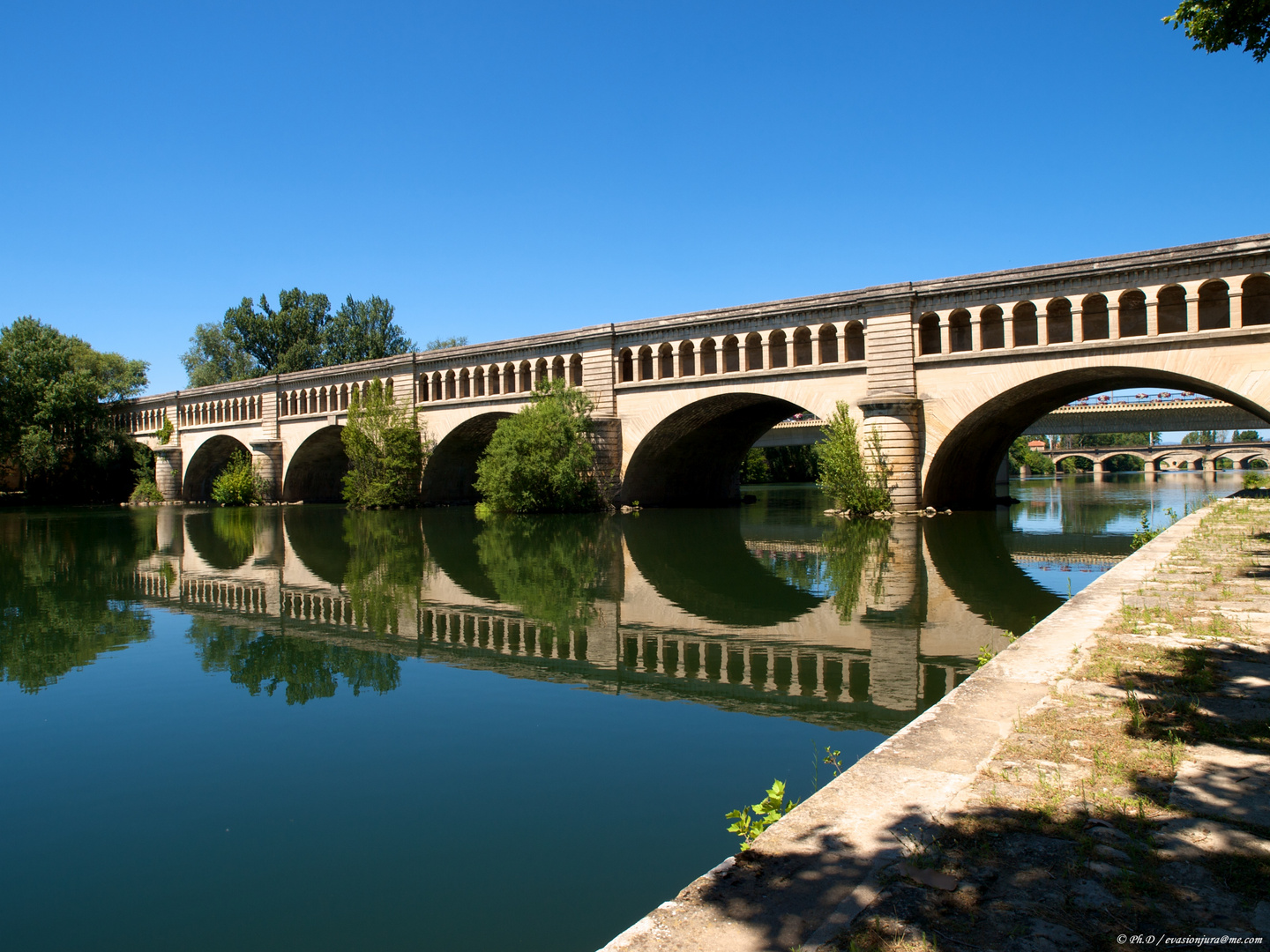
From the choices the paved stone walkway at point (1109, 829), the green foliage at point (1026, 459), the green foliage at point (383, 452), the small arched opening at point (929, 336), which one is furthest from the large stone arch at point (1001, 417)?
the green foliage at point (1026, 459)

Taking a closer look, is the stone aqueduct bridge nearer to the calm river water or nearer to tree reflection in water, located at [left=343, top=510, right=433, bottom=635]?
the calm river water

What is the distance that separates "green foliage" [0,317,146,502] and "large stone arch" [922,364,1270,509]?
5536 cm

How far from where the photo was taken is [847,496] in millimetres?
30203

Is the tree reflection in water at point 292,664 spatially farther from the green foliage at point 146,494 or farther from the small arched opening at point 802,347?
the green foliage at point 146,494

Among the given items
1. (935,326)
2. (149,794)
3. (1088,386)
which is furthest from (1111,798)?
(1088,386)

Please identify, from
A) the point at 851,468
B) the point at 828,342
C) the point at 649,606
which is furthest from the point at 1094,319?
the point at 649,606

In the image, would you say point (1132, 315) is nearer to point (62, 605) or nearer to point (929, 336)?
point (929, 336)

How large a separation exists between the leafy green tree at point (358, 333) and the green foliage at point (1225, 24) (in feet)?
234

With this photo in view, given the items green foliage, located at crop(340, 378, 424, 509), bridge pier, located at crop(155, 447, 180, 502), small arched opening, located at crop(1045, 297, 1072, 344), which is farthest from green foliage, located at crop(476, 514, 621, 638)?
bridge pier, located at crop(155, 447, 180, 502)

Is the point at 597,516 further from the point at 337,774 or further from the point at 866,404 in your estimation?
the point at 337,774

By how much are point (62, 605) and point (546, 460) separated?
73.9 feet

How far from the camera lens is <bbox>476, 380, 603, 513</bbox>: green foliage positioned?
118 ft

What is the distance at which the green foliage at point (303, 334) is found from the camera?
74438 millimetres

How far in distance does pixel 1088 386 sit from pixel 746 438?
1641 cm
